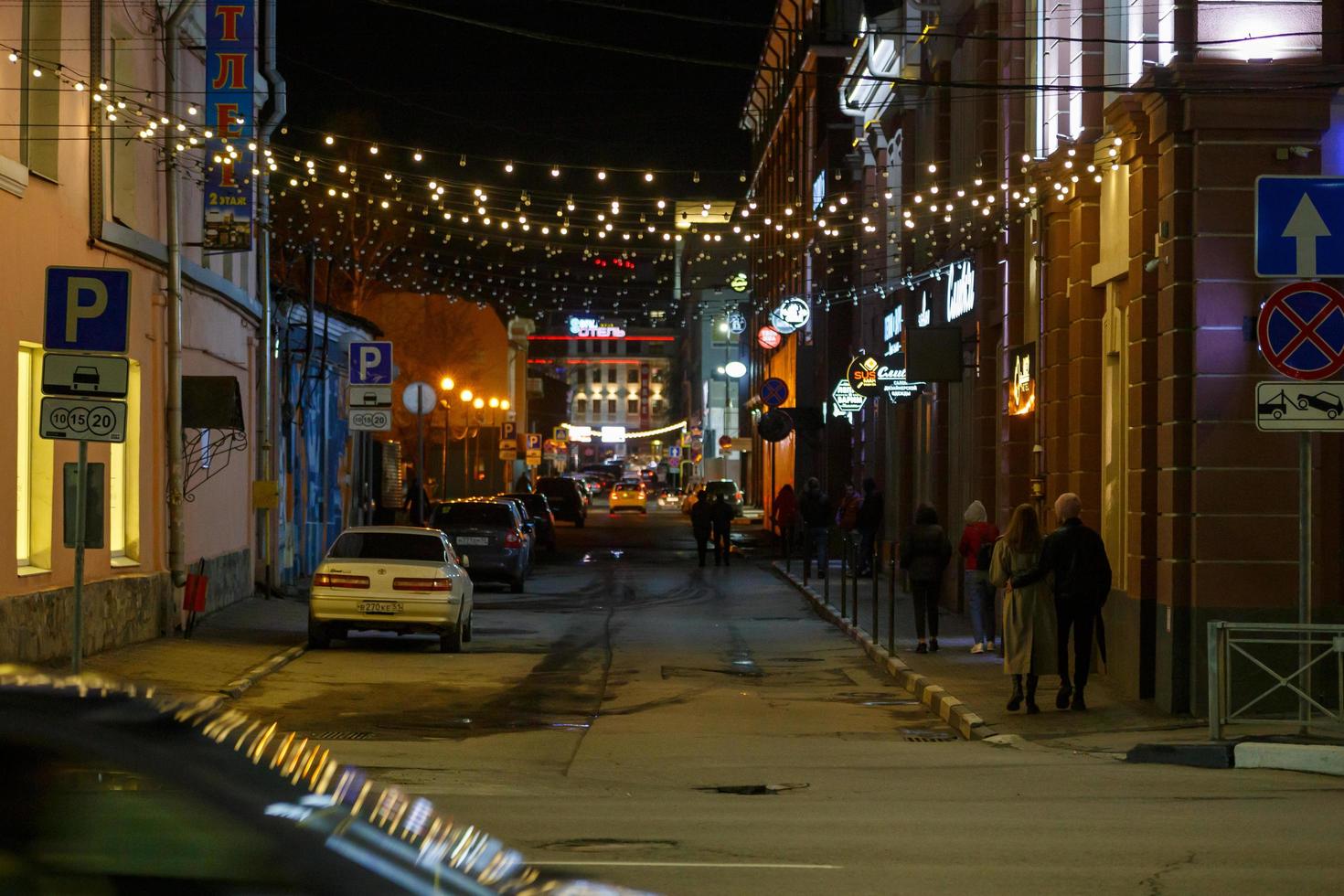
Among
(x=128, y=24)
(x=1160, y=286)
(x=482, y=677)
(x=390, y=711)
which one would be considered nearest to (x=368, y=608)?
(x=482, y=677)

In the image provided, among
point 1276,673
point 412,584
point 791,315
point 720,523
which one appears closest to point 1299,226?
point 1276,673

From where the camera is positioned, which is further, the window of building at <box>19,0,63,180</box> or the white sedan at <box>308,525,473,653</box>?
the white sedan at <box>308,525,473,653</box>

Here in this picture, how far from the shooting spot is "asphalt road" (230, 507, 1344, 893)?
26.5 feet

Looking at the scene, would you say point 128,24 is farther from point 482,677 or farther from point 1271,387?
point 1271,387

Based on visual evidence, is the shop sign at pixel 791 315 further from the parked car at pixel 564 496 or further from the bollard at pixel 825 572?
the bollard at pixel 825 572

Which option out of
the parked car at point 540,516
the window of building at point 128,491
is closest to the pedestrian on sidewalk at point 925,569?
the window of building at point 128,491

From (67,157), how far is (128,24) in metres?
2.89

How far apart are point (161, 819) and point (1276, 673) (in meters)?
11.0

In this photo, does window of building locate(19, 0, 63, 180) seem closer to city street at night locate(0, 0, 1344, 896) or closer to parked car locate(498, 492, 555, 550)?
city street at night locate(0, 0, 1344, 896)

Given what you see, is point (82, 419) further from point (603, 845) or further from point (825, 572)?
point (825, 572)

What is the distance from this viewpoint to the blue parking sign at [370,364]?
26156 millimetres

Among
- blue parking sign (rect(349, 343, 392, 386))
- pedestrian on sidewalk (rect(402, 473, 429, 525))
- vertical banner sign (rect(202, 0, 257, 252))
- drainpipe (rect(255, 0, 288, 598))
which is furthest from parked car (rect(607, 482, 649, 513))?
vertical banner sign (rect(202, 0, 257, 252))

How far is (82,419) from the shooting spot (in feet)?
38.3

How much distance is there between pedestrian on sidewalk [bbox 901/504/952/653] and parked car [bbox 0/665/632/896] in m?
16.4
